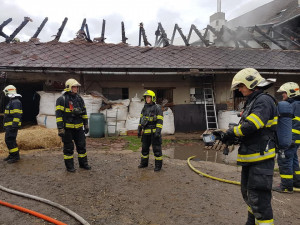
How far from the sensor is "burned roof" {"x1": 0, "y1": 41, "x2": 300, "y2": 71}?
8.80 meters

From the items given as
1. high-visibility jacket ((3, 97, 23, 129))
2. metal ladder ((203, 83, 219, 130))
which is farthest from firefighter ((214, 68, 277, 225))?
metal ladder ((203, 83, 219, 130))

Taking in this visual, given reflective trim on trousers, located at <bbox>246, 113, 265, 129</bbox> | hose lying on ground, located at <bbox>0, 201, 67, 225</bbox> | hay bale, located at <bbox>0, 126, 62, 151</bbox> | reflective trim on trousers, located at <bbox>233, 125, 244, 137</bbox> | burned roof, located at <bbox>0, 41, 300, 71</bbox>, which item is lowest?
hose lying on ground, located at <bbox>0, 201, 67, 225</bbox>

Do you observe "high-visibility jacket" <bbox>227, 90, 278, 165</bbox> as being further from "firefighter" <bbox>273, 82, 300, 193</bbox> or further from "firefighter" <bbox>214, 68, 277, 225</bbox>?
"firefighter" <bbox>273, 82, 300, 193</bbox>

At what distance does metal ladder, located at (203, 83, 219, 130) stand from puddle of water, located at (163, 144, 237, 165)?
210cm

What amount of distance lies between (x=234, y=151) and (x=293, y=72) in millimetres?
5582

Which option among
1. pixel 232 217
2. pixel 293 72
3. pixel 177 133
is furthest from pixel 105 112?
pixel 293 72

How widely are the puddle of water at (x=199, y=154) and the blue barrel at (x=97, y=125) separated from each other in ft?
9.20

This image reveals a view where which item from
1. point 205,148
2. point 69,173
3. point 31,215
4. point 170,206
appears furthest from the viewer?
point 205,148

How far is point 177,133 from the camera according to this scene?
956 centimetres

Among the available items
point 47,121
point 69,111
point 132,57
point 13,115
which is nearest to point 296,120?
point 69,111

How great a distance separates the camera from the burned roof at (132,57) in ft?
28.9

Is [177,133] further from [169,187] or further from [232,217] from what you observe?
[232,217]

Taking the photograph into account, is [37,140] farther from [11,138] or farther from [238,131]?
[238,131]

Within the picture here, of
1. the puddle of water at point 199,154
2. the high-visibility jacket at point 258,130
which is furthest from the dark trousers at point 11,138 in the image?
the high-visibility jacket at point 258,130
